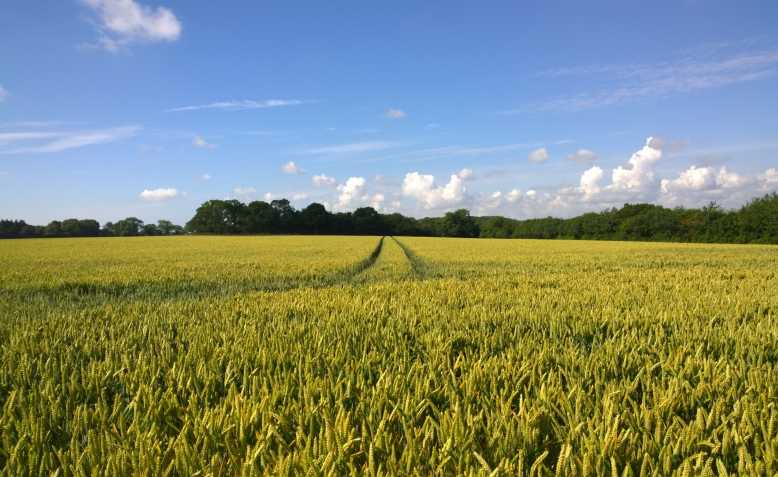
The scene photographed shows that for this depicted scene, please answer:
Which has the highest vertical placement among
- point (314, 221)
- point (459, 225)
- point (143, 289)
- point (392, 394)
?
point (314, 221)

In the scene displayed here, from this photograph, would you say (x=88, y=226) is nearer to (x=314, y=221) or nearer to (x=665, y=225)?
(x=314, y=221)

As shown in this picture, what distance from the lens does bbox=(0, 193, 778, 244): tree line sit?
73312 mm

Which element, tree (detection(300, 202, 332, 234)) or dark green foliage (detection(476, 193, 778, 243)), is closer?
dark green foliage (detection(476, 193, 778, 243))

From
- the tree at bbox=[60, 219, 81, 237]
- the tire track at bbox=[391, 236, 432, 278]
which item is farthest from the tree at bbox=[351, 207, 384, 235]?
the tire track at bbox=[391, 236, 432, 278]

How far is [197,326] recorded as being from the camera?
4133 mm

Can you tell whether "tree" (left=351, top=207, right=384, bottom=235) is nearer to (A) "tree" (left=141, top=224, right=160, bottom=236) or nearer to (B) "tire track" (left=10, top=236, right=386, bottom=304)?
(A) "tree" (left=141, top=224, right=160, bottom=236)

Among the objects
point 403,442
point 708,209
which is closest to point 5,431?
point 403,442

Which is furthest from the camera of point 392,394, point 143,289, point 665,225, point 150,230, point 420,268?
point 150,230

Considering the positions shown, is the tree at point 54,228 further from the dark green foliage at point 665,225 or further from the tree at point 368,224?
the dark green foliage at point 665,225

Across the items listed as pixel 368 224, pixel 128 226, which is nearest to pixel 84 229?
pixel 128 226

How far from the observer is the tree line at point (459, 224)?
73312 mm

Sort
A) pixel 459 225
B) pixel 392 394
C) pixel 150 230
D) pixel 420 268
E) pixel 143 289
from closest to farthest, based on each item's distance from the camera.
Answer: pixel 392 394 < pixel 143 289 < pixel 420 268 < pixel 150 230 < pixel 459 225

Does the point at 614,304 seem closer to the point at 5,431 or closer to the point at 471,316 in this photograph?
the point at 471,316

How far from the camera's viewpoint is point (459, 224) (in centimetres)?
12306
